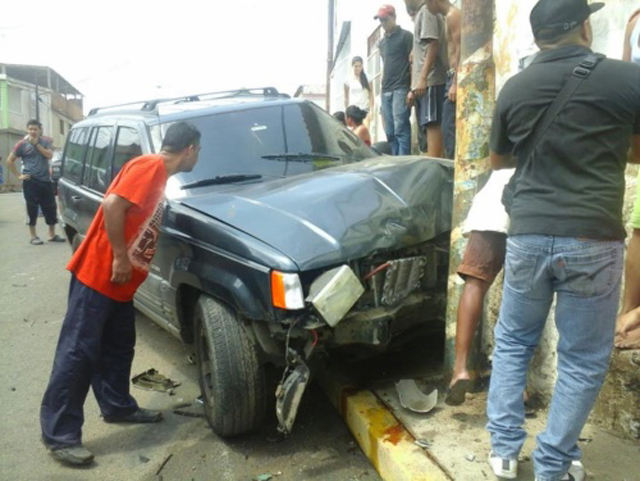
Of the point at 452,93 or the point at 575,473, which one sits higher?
the point at 452,93

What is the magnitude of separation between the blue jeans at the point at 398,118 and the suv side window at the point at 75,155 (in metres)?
3.49

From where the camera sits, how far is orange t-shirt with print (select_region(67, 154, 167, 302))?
3.41 metres

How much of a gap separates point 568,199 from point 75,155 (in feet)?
18.0

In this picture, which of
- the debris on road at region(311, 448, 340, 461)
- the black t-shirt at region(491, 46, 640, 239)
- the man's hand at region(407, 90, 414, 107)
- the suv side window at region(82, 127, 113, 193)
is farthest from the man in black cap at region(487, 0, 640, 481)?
the man's hand at region(407, 90, 414, 107)

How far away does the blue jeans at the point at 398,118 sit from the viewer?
24.7 ft

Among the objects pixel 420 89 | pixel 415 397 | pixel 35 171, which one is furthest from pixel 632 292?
pixel 35 171

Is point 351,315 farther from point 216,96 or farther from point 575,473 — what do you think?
point 216,96

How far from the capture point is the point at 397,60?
7.56 m

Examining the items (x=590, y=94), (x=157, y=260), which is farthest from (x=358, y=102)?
(x=590, y=94)

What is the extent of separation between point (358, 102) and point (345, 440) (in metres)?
8.77

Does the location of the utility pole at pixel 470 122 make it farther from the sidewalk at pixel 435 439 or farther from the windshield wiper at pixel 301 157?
the windshield wiper at pixel 301 157

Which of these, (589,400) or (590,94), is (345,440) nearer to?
(589,400)

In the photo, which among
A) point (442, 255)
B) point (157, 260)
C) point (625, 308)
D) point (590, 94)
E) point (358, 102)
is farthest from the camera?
point (358, 102)

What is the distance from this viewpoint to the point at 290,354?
3.14 meters
